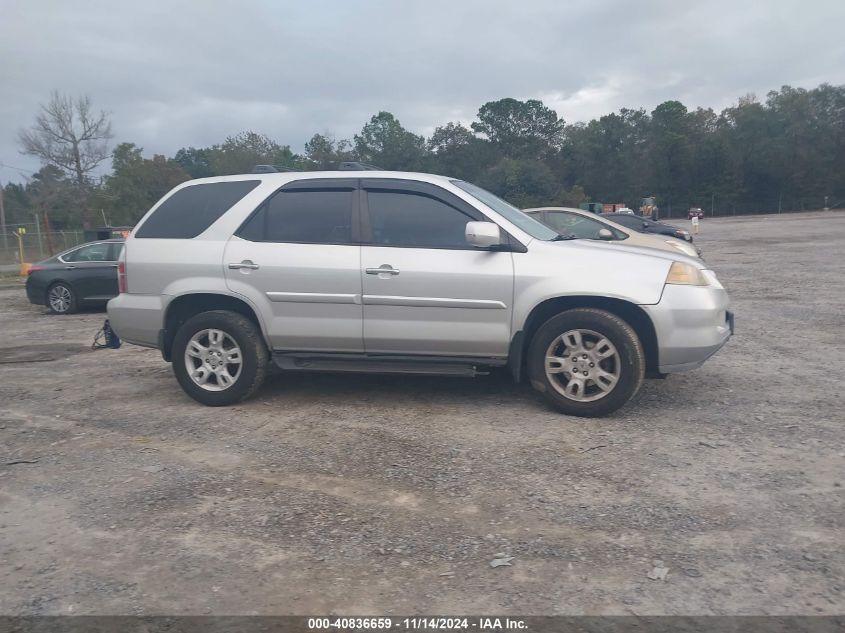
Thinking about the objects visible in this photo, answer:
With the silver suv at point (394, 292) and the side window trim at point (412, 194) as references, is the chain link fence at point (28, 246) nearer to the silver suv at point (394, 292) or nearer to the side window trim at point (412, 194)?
the silver suv at point (394, 292)

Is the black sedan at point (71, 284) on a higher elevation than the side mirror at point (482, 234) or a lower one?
lower

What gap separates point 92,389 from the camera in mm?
6621

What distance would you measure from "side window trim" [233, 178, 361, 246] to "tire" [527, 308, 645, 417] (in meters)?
1.70

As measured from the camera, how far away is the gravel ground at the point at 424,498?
302 centimetres

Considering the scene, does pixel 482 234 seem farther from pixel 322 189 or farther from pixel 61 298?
pixel 61 298

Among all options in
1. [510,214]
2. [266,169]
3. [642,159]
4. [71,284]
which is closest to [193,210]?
[266,169]

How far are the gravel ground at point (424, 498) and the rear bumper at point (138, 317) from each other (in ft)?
1.98

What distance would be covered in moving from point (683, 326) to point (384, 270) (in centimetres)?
228

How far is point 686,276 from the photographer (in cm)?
521

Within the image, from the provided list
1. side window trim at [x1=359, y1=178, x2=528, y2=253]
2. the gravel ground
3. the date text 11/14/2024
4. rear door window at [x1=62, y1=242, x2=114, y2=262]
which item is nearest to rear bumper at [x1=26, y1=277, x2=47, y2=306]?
rear door window at [x1=62, y1=242, x2=114, y2=262]

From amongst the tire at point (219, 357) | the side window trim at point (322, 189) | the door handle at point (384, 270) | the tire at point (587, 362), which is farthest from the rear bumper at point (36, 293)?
the tire at point (587, 362)

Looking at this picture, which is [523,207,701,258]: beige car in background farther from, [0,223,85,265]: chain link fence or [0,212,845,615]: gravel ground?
[0,223,85,265]: chain link fence

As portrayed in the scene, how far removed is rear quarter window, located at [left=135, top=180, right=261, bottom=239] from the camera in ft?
19.2

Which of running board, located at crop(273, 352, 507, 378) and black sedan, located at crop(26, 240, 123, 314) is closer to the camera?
running board, located at crop(273, 352, 507, 378)
